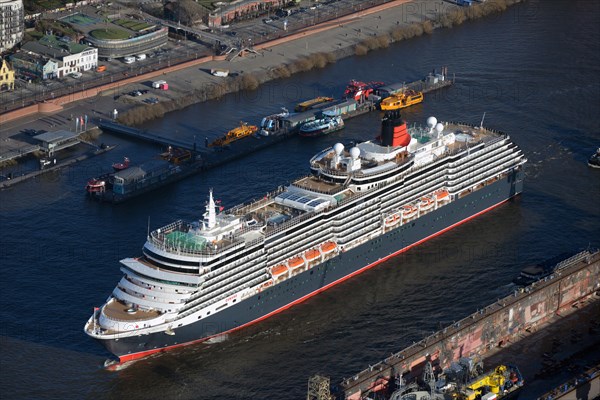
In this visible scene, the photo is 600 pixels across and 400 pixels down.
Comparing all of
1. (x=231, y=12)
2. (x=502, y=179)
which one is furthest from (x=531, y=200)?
(x=231, y=12)

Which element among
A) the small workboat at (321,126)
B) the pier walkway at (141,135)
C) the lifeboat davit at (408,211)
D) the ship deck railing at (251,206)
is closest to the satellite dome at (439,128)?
the lifeboat davit at (408,211)

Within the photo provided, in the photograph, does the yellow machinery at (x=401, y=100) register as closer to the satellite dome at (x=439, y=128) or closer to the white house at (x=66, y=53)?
the satellite dome at (x=439, y=128)

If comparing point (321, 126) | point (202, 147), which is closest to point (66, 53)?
point (202, 147)

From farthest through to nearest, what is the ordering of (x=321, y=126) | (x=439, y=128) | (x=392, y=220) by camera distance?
(x=321, y=126), (x=439, y=128), (x=392, y=220)

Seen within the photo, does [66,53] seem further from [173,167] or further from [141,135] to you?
[173,167]

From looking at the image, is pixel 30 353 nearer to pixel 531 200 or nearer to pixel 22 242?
pixel 22 242

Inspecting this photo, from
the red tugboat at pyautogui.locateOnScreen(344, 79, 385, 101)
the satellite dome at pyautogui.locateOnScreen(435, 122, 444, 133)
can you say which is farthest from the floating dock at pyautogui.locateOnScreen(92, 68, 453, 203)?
the satellite dome at pyautogui.locateOnScreen(435, 122, 444, 133)

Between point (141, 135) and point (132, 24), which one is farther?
point (132, 24)
